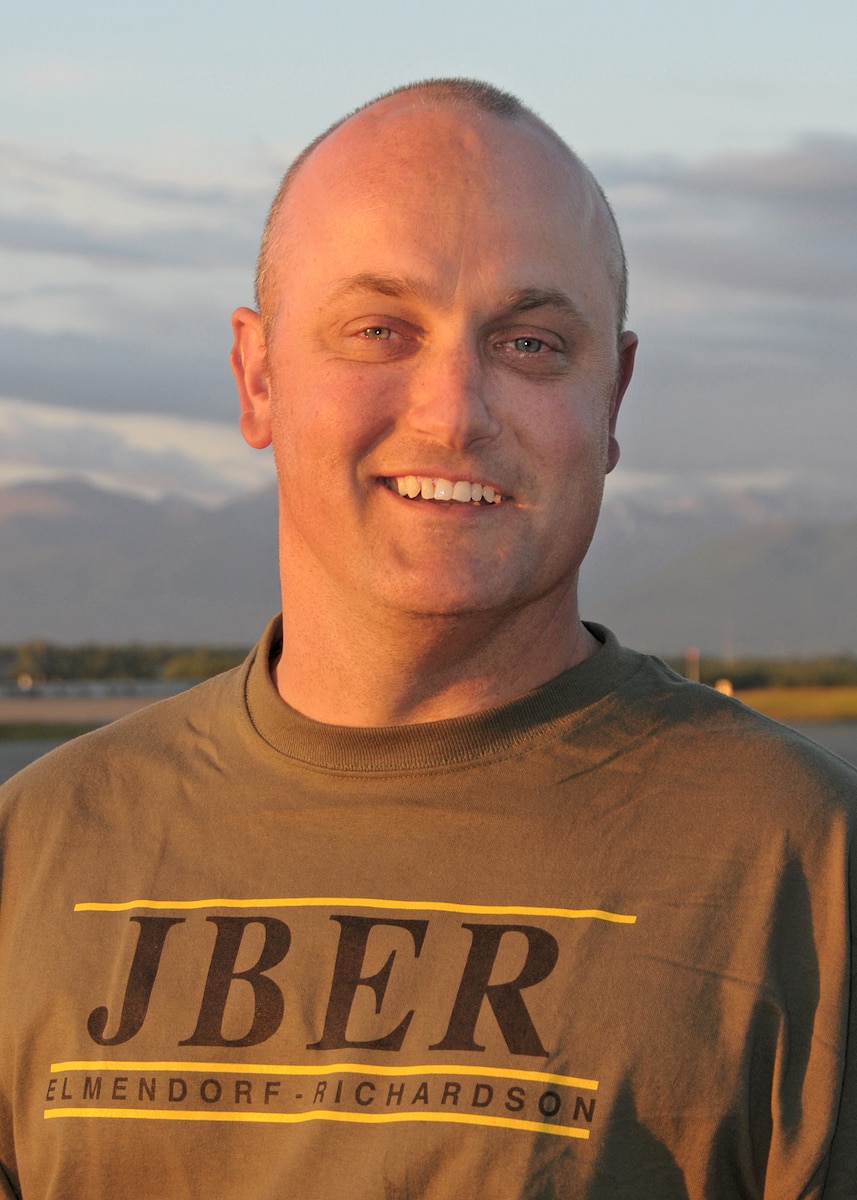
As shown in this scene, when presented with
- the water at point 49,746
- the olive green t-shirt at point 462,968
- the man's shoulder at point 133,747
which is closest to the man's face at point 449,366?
the olive green t-shirt at point 462,968

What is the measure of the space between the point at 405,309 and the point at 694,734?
0.91 m

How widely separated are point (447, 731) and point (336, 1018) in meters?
0.53

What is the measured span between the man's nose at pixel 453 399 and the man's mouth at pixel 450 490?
66mm

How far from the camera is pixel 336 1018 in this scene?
264 centimetres

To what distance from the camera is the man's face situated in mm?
2662

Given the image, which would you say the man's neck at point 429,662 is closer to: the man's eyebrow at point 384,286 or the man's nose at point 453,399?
the man's nose at point 453,399

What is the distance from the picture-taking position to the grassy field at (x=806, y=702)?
5612cm

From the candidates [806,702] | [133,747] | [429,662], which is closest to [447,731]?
[429,662]

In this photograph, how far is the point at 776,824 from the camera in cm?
264

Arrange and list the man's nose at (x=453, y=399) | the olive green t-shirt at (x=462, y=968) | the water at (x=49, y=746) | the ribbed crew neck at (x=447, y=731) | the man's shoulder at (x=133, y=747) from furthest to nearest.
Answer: the water at (x=49, y=746)
the man's shoulder at (x=133, y=747)
the ribbed crew neck at (x=447, y=731)
the man's nose at (x=453, y=399)
the olive green t-shirt at (x=462, y=968)

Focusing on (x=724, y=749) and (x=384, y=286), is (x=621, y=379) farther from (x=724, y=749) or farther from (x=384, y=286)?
(x=724, y=749)

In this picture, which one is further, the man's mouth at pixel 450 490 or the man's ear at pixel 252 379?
the man's ear at pixel 252 379

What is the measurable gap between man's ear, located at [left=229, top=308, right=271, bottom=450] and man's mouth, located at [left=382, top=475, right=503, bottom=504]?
460 mm

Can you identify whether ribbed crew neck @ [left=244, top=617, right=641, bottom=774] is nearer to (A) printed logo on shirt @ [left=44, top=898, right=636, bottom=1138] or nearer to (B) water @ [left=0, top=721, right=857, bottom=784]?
(A) printed logo on shirt @ [left=44, top=898, right=636, bottom=1138]
